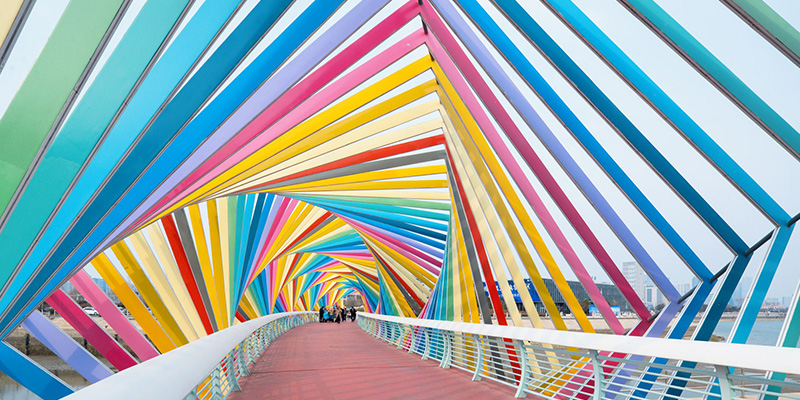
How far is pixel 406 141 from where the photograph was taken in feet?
50.1

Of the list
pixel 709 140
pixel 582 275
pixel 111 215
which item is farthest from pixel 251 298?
pixel 709 140

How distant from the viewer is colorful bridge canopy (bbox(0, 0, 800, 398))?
14.9 feet

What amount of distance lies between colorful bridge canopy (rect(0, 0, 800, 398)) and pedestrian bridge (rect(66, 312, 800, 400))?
158cm

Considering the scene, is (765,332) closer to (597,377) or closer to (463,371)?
(597,377)

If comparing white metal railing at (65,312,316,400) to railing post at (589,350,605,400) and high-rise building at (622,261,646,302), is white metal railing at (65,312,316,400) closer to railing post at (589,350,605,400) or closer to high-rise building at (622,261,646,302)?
railing post at (589,350,605,400)

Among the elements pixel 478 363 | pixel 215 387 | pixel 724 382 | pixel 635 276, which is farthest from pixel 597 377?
pixel 635 276

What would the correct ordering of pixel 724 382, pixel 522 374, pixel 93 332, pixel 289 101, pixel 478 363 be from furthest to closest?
1. pixel 93 332
2. pixel 478 363
3. pixel 289 101
4. pixel 522 374
5. pixel 724 382

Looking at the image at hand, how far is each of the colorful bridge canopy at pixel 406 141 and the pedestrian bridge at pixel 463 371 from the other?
1.58m

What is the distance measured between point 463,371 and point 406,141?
6.81 metres

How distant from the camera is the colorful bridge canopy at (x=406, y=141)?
4.55 metres

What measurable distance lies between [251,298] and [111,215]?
24.2 metres

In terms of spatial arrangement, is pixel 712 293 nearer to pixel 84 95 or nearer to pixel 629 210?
pixel 629 210

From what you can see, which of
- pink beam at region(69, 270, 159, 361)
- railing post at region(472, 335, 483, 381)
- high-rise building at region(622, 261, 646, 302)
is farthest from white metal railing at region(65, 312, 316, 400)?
high-rise building at region(622, 261, 646, 302)

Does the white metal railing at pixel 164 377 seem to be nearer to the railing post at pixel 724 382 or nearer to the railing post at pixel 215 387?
the railing post at pixel 215 387
